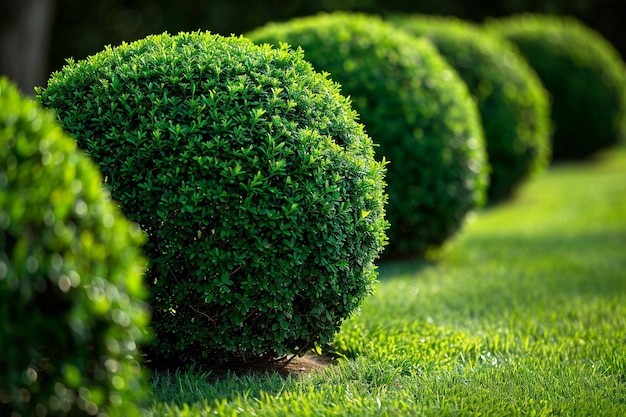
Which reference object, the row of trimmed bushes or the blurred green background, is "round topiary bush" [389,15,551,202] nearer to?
the row of trimmed bushes

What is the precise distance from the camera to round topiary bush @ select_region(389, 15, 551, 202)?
35.2 feet

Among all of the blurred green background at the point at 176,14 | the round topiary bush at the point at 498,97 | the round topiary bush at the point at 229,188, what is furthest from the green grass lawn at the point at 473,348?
the blurred green background at the point at 176,14

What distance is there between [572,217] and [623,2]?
1790cm

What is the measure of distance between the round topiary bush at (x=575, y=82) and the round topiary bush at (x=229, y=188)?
459 inches

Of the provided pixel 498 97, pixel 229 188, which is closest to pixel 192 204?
pixel 229 188

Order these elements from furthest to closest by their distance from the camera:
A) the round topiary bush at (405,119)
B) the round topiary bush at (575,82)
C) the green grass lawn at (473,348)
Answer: the round topiary bush at (575,82) → the round topiary bush at (405,119) → the green grass lawn at (473,348)

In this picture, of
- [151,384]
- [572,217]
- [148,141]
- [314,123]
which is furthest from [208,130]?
[572,217]

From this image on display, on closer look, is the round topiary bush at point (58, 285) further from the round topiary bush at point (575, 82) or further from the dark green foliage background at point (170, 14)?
the dark green foliage background at point (170, 14)

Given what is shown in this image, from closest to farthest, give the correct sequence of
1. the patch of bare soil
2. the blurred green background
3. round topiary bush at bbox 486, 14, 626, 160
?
the patch of bare soil
round topiary bush at bbox 486, 14, 626, 160
the blurred green background

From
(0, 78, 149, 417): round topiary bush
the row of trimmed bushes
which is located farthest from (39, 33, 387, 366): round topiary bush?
(0, 78, 149, 417): round topiary bush

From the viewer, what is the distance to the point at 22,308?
2639 millimetres

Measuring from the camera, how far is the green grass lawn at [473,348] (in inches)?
150

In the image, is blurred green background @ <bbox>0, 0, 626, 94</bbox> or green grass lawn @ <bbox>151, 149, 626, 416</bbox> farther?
blurred green background @ <bbox>0, 0, 626, 94</bbox>

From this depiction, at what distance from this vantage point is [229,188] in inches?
151
